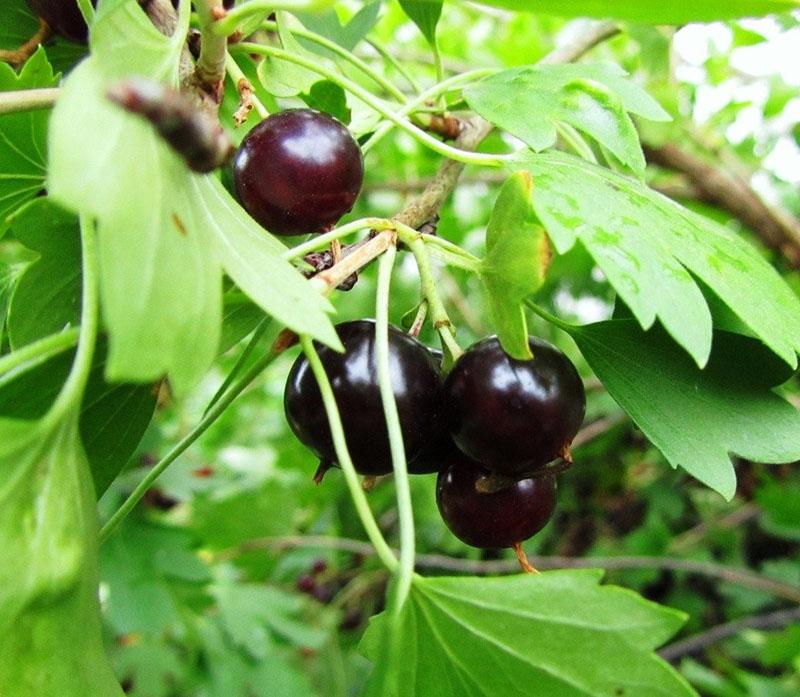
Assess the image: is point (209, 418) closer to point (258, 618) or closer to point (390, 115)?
point (390, 115)

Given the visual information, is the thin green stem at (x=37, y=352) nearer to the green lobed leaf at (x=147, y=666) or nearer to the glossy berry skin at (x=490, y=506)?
the glossy berry skin at (x=490, y=506)

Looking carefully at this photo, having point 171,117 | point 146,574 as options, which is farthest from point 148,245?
point 146,574

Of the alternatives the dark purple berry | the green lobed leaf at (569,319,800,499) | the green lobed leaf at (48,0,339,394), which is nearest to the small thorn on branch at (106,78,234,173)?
the green lobed leaf at (48,0,339,394)

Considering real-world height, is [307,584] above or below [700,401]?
below

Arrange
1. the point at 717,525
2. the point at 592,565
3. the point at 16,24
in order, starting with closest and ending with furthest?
the point at 16,24, the point at 592,565, the point at 717,525

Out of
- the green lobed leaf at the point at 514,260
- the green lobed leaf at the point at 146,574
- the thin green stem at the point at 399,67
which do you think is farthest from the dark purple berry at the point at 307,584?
the green lobed leaf at the point at 514,260

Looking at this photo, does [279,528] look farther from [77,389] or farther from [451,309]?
[77,389]

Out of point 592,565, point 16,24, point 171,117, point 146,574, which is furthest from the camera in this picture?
point 592,565

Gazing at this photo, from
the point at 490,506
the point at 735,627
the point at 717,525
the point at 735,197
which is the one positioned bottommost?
the point at 717,525

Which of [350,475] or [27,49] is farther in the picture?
[27,49]
